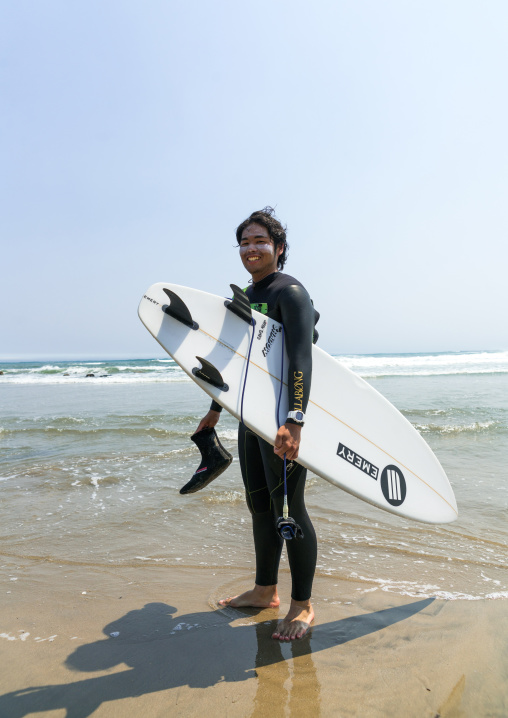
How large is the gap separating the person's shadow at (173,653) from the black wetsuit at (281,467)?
250mm

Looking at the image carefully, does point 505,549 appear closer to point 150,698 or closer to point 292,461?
point 292,461

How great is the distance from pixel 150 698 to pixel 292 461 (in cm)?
102

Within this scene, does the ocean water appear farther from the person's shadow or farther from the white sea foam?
the white sea foam

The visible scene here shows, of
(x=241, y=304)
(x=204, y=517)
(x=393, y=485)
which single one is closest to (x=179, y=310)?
(x=241, y=304)

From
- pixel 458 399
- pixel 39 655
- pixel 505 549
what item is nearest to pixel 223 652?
pixel 39 655

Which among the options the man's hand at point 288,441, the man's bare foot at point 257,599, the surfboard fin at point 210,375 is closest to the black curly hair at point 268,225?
the surfboard fin at point 210,375

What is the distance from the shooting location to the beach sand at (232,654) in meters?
1.56

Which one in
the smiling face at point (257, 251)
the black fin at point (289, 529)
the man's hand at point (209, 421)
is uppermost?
the smiling face at point (257, 251)

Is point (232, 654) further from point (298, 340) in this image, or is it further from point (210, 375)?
point (298, 340)

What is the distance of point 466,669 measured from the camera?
5.62ft

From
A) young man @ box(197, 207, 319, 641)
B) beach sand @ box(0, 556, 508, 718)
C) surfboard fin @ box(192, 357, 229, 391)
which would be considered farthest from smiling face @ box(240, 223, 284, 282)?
beach sand @ box(0, 556, 508, 718)

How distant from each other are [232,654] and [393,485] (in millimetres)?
1129

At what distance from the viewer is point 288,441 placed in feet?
6.27

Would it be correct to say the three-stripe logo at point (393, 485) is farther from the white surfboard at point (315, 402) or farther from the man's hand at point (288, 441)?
the man's hand at point (288, 441)
